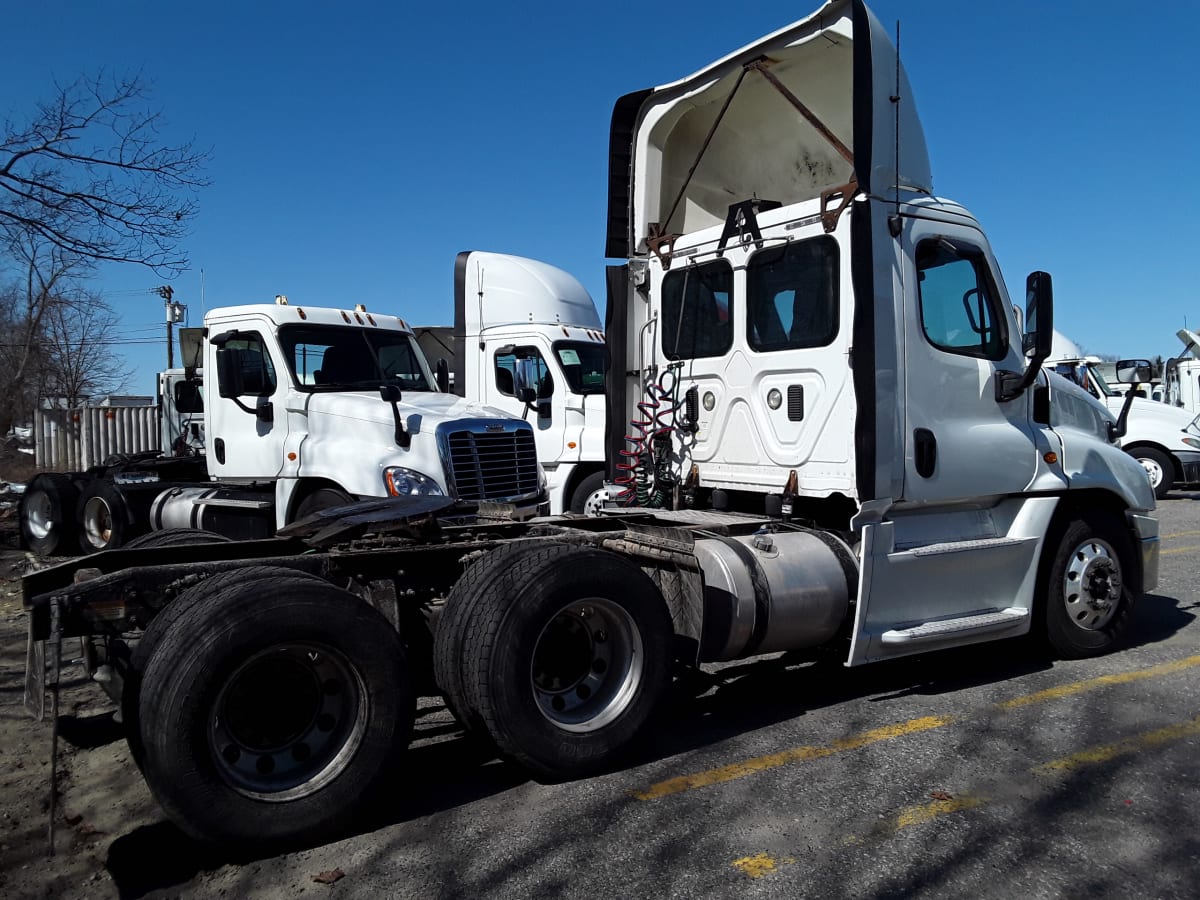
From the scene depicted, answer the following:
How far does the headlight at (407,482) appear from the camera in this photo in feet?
27.2

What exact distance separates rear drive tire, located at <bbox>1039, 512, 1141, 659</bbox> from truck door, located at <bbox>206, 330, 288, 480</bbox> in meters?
6.88

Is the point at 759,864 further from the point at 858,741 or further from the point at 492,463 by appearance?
the point at 492,463

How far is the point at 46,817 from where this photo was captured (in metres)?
4.23

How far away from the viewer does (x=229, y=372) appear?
29.7ft

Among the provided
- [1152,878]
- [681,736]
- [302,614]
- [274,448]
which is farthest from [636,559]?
[274,448]

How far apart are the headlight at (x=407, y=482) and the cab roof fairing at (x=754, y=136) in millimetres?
2602

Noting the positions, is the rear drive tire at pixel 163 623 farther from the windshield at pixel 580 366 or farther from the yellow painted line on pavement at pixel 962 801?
the windshield at pixel 580 366

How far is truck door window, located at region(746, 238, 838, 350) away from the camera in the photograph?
5766mm

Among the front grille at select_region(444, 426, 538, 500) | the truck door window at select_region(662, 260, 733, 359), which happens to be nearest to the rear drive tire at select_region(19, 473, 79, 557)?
the front grille at select_region(444, 426, 538, 500)

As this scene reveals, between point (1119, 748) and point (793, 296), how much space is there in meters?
3.09

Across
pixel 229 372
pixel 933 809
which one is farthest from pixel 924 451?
pixel 229 372

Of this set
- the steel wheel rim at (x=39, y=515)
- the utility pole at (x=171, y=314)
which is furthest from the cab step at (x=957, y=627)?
the utility pole at (x=171, y=314)

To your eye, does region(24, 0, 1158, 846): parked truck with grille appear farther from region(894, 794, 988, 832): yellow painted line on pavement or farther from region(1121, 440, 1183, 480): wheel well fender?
region(1121, 440, 1183, 480): wheel well fender

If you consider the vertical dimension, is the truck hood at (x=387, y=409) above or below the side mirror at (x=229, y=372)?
below
